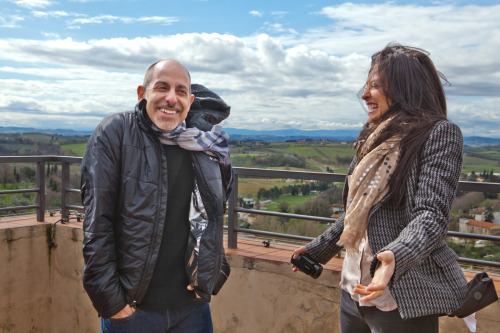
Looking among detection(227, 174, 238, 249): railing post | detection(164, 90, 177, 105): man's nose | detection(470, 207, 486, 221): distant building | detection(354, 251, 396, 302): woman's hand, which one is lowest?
detection(227, 174, 238, 249): railing post

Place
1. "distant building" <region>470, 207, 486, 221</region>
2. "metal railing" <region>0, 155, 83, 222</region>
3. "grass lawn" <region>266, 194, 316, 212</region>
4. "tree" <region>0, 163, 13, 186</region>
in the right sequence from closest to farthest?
"distant building" <region>470, 207, 486, 221</region> < "grass lawn" <region>266, 194, 316, 212</region> < "metal railing" <region>0, 155, 83, 222</region> < "tree" <region>0, 163, 13, 186</region>

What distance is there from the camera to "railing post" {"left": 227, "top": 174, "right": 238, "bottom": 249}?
186 inches

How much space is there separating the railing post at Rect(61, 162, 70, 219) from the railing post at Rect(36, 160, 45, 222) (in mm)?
224

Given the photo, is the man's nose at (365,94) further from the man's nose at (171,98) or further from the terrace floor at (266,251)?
the terrace floor at (266,251)

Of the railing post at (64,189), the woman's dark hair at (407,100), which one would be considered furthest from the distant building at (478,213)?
the railing post at (64,189)

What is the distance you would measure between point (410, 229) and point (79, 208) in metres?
4.97

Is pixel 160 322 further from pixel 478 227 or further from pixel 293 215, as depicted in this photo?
pixel 478 227

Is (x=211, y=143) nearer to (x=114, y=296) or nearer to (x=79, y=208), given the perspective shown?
(x=114, y=296)

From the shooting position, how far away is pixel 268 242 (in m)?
4.81

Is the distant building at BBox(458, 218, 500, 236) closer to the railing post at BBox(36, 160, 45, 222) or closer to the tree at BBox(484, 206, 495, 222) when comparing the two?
the tree at BBox(484, 206, 495, 222)

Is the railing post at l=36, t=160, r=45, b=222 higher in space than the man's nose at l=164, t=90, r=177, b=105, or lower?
lower

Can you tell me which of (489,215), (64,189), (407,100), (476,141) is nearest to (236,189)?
(489,215)

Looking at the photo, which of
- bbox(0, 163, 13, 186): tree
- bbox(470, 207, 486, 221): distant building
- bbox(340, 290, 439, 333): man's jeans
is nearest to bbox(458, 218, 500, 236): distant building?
bbox(470, 207, 486, 221): distant building

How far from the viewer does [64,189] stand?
5.96 meters
